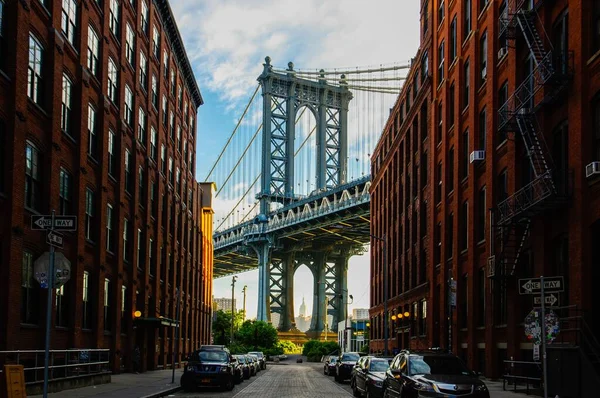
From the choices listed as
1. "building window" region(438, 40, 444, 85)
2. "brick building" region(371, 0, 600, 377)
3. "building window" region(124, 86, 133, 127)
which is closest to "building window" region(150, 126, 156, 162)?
"building window" region(124, 86, 133, 127)

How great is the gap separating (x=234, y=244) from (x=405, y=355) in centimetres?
10401

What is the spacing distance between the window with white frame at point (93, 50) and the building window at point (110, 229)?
20.7 feet

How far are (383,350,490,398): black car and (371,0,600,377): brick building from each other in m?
5.20

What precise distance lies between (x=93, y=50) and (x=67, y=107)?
5072mm

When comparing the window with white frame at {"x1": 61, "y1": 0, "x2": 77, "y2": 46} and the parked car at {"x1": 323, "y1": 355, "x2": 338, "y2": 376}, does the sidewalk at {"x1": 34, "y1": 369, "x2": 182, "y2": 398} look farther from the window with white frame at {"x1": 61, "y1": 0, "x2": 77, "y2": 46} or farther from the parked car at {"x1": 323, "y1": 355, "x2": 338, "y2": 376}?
the parked car at {"x1": 323, "y1": 355, "x2": 338, "y2": 376}

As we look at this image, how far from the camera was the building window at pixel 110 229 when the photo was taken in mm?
39438

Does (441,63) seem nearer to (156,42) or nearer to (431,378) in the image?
(156,42)

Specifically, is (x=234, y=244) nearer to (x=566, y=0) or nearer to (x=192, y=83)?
(x=192, y=83)

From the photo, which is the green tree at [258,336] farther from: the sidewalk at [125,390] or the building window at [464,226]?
the sidewalk at [125,390]

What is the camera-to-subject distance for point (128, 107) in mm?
44594

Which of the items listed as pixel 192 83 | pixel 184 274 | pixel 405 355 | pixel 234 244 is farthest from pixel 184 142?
pixel 234 244

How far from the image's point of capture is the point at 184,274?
67625mm

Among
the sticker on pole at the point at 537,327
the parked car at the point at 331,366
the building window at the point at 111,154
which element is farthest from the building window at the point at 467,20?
the sticker on pole at the point at 537,327

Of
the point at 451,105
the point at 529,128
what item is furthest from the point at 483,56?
the point at 529,128
